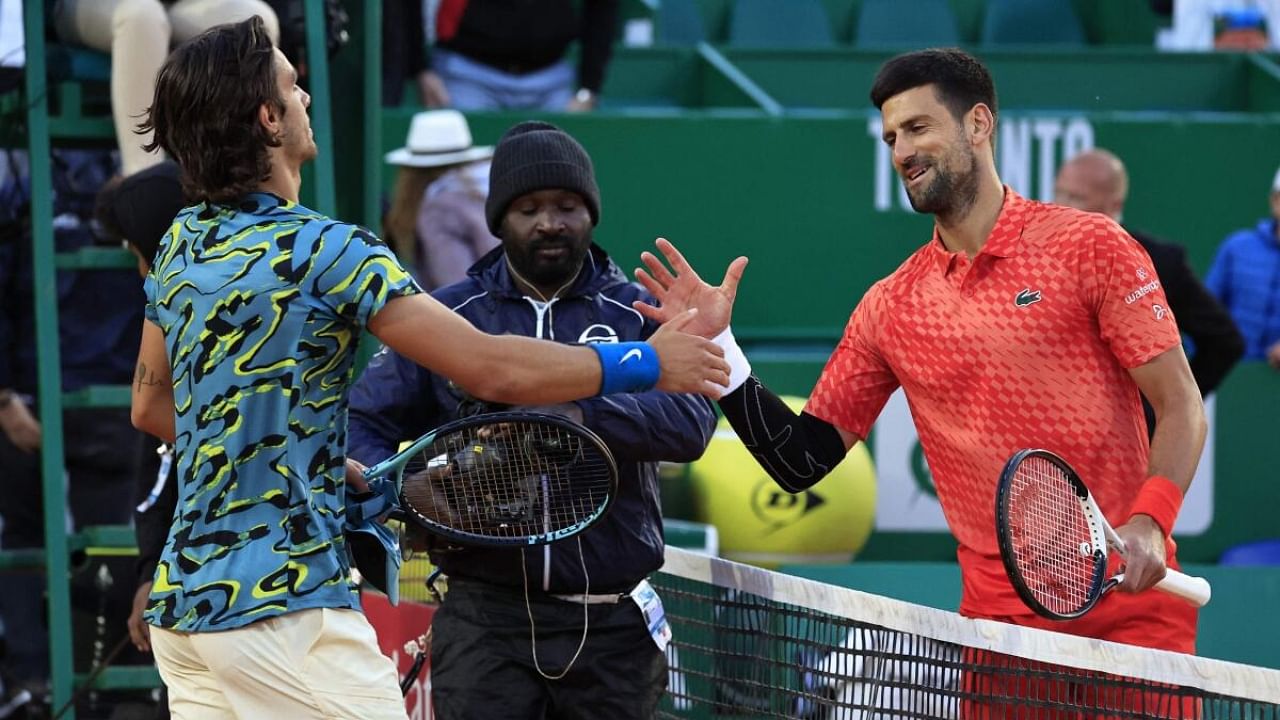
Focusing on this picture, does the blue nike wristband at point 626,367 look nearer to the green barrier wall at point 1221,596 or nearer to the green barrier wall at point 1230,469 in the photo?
the green barrier wall at point 1221,596

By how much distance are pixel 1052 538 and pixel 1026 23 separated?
10.2 meters

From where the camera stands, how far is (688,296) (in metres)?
4.39

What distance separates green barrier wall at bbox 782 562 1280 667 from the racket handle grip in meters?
3.25

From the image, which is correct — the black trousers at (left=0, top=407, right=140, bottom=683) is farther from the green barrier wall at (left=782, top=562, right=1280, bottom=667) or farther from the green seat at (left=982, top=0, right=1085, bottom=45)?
the green seat at (left=982, top=0, right=1085, bottom=45)

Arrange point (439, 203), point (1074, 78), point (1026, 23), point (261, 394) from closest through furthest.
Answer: point (261, 394)
point (439, 203)
point (1074, 78)
point (1026, 23)

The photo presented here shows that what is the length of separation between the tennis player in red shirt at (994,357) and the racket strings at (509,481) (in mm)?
360

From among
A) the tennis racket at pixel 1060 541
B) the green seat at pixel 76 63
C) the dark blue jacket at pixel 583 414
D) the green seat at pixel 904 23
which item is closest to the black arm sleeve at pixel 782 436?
the dark blue jacket at pixel 583 414

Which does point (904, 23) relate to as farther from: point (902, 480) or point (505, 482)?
point (505, 482)

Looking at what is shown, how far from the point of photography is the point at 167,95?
3570mm

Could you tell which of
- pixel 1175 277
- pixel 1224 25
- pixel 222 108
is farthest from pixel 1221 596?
pixel 1224 25

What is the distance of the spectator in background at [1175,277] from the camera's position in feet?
24.7

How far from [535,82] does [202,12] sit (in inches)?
166

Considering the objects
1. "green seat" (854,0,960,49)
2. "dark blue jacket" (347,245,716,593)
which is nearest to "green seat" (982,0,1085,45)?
"green seat" (854,0,960,49)

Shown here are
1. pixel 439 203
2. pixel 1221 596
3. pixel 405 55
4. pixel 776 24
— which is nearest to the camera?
pixel 1221 596
